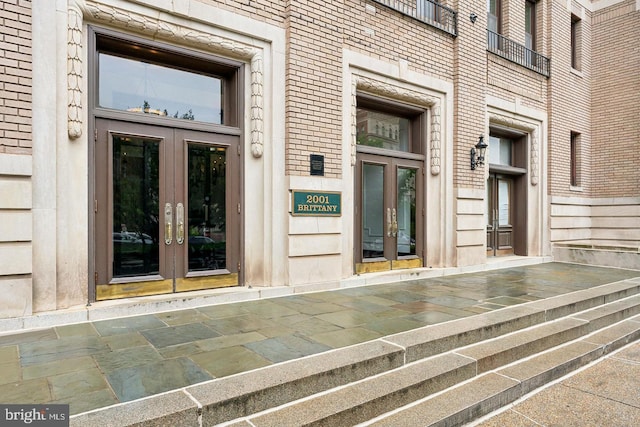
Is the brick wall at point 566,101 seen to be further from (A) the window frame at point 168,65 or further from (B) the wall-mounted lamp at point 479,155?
(A) the window frame at point 168,65

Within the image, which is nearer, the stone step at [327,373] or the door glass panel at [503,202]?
the stone step at [327,373]

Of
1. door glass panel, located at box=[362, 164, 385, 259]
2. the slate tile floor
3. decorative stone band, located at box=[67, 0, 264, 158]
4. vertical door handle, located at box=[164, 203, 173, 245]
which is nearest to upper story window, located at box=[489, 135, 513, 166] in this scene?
door glass panel, located at box=[362, 164, 385, 259]

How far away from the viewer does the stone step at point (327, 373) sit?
2561mm

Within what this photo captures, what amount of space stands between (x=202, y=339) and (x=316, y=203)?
9.88 ft

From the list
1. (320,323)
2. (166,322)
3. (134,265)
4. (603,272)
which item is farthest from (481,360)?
(603,272)

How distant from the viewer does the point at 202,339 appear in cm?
393

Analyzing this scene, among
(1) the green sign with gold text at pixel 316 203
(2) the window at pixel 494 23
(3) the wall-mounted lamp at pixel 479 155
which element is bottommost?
(1) the green sign with gold text at pixel 316 203

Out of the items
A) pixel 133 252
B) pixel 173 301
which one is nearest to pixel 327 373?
pixel 173 301

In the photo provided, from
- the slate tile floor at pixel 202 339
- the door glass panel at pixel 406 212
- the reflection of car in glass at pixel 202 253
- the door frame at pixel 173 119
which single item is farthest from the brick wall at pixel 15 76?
the door glass panel at pixel 406 212

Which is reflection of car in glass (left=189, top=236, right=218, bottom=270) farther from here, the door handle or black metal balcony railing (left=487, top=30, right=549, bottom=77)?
black metal balcony railing (left=487, top=30, right=549, bottom=77)

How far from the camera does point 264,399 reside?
9.33 ft

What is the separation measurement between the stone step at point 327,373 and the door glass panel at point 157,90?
4021mm

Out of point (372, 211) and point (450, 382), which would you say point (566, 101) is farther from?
point (450, 382)

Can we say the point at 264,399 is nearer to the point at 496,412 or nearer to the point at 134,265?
the point at 496,412
